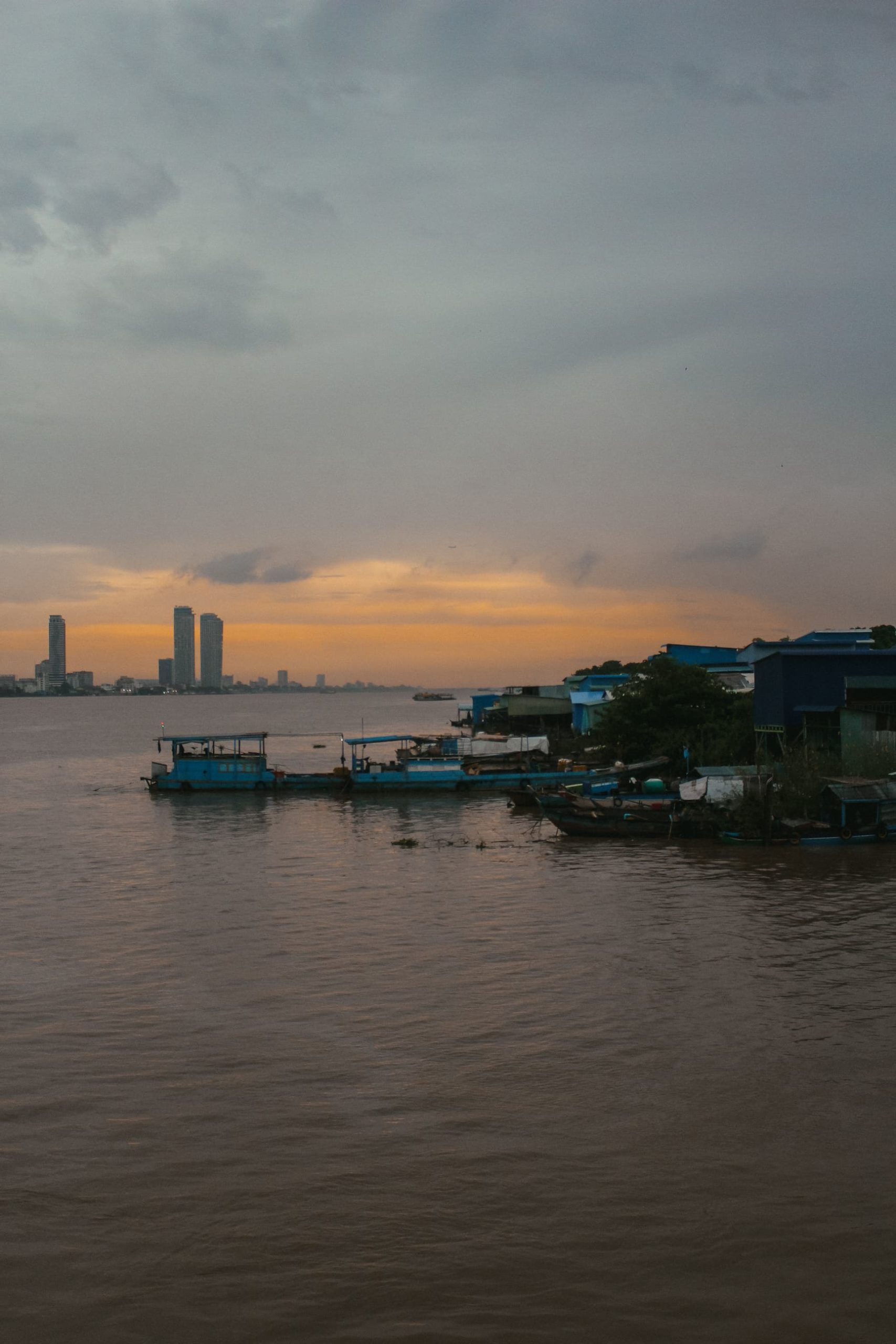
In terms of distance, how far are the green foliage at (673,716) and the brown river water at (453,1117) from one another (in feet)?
66.7

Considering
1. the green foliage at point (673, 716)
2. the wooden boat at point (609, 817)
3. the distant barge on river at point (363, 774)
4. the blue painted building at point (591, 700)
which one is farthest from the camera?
the blue painted building at point (591, 700)

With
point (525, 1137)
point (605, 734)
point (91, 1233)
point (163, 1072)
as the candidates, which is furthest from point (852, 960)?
point (605, 734)

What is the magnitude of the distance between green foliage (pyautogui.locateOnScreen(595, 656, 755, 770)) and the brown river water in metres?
20.3

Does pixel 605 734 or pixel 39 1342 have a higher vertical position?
pixel 605 734

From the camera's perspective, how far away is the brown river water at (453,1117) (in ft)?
28.8

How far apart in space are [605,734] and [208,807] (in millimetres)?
18991

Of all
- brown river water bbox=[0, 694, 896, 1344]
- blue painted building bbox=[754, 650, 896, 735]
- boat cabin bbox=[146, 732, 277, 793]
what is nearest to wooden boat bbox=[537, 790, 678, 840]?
blue painted building bbox=[754, 650, 896, 735]

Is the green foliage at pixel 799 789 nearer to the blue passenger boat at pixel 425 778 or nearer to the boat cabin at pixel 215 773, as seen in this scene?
the blue passenger boat at pixel 425 778

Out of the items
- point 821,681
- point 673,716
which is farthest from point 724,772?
point 673,716

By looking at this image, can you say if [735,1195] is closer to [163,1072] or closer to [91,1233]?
[91,1233]

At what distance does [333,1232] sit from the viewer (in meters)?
9.77

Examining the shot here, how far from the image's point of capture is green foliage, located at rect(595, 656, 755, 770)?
45.6m

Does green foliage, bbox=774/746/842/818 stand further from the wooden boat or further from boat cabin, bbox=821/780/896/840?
the wooden boat

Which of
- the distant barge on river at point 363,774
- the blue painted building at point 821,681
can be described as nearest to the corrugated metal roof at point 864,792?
the blue painted building at point 821,681
